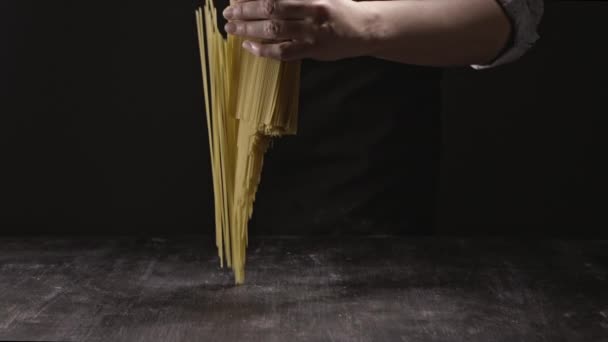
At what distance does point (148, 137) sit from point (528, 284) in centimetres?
88

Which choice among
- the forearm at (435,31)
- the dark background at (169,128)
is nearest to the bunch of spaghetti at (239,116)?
the forearm at (435,31)

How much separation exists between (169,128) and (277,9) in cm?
80

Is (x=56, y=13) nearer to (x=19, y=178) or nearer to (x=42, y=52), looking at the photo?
(x=42, y=52)

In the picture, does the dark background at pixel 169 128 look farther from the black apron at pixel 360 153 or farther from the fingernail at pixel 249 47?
the fingernail at pixel 249 47

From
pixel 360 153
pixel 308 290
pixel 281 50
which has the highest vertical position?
pixel 281 50

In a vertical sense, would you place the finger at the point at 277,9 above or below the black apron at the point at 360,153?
above

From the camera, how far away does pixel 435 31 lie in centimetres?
113

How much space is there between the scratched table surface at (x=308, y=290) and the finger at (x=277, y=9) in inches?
11.7

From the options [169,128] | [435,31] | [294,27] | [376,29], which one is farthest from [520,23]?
[169,128]

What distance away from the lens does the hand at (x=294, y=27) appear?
0.94m

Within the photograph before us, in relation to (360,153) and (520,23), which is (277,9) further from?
(360,153)

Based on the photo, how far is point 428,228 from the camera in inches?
57.1

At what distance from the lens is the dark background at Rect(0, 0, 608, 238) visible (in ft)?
5.38

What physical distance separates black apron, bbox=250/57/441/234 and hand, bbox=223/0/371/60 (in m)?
0.41
